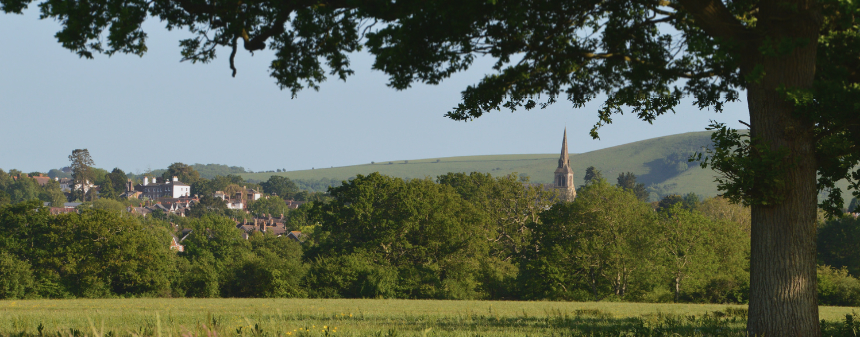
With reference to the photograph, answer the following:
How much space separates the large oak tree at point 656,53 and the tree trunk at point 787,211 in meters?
0.02

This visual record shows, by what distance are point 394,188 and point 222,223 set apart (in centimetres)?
2846

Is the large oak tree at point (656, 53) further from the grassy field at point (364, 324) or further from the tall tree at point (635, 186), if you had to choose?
the tall tree at point (635, 186)

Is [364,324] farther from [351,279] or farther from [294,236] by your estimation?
[294,236]

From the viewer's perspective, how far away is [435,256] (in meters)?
59.3

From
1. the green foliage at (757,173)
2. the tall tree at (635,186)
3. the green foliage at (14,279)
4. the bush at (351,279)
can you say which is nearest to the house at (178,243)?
the green foliage at (14,279)

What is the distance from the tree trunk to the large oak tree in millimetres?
17

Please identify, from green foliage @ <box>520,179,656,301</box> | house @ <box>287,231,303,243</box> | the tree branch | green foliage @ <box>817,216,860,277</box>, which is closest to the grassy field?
the tree branch

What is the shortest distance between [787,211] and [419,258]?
163ft

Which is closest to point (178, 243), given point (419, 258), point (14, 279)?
point (14, 279)

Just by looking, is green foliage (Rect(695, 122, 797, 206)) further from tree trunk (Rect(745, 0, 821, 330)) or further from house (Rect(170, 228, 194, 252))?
house (Rect(170, 228, 194, 252))

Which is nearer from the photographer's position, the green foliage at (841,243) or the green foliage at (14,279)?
the green foliage at (14,279)

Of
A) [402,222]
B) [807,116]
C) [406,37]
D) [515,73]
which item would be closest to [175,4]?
[406,37]

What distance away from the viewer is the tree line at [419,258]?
179ft

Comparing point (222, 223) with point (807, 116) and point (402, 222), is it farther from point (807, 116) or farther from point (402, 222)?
point (807, 116)
